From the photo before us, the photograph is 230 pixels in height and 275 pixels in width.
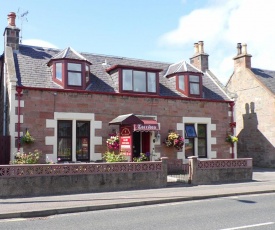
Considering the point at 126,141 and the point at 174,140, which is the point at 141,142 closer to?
the point at 174,140

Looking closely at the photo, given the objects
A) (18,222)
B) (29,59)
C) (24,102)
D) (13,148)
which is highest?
(29,59)

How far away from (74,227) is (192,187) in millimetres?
8001

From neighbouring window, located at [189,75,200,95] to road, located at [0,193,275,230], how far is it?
10916mm

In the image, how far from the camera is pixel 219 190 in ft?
46.5

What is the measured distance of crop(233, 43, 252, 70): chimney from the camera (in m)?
28.1

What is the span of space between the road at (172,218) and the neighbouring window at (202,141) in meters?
9.97

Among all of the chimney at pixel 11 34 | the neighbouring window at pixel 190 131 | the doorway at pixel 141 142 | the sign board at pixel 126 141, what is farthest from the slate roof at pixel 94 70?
the sign board at pixel 126 141

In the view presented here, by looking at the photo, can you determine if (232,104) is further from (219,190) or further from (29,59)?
(29,59)

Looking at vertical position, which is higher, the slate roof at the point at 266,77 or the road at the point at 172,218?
the slate roof at the point at 266,77

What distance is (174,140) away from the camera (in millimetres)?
20000

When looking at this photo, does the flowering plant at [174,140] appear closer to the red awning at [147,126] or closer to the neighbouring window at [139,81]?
the red awning at [147,126]

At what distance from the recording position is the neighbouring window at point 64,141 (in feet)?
59.6

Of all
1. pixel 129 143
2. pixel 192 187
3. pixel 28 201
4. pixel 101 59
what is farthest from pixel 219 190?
pixel 101 59

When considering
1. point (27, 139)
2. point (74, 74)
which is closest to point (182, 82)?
point (74, 74)
